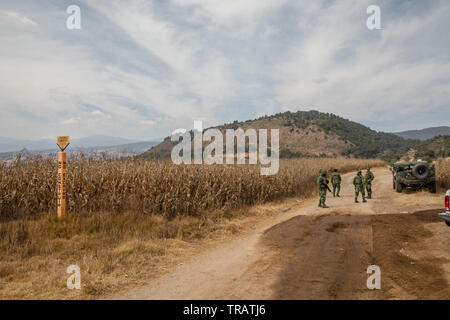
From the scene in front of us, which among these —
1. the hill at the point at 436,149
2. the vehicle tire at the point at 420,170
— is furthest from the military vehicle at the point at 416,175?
the hill at the point at 436,149

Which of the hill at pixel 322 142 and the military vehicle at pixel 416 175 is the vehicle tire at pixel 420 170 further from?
the hill at pixel 322 142

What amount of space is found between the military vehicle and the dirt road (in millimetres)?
6611

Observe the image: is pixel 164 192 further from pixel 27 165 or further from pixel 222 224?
pixel 27 165

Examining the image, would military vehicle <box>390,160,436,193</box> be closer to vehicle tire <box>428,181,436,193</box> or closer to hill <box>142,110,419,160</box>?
vehicle tire <box>428,181,436,193</box>

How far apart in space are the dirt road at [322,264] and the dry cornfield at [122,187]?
3348 mm

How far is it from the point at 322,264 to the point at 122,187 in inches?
295

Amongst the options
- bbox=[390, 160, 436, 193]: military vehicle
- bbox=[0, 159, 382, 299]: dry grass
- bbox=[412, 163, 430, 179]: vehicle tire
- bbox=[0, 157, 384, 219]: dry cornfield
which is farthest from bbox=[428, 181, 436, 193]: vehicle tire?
bbox=[0, 157, 384, 219]: dry cornfield

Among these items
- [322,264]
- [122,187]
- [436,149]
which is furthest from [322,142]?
[322,264]

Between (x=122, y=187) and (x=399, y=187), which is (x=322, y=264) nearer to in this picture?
(x=122, y=187)

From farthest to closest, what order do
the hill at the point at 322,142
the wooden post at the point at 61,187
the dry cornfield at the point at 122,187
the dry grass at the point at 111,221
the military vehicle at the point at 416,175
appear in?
1. the hill at the point at 322,142
2. the military vehicle at the point at 416,175
3. the dry cornfield at the point at 122,187
4. the wooden post at the point at 61,187
5. the dry grass at the point at 111,221

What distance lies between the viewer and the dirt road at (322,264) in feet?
14.8

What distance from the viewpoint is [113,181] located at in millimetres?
10070

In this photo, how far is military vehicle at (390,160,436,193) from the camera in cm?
1545
